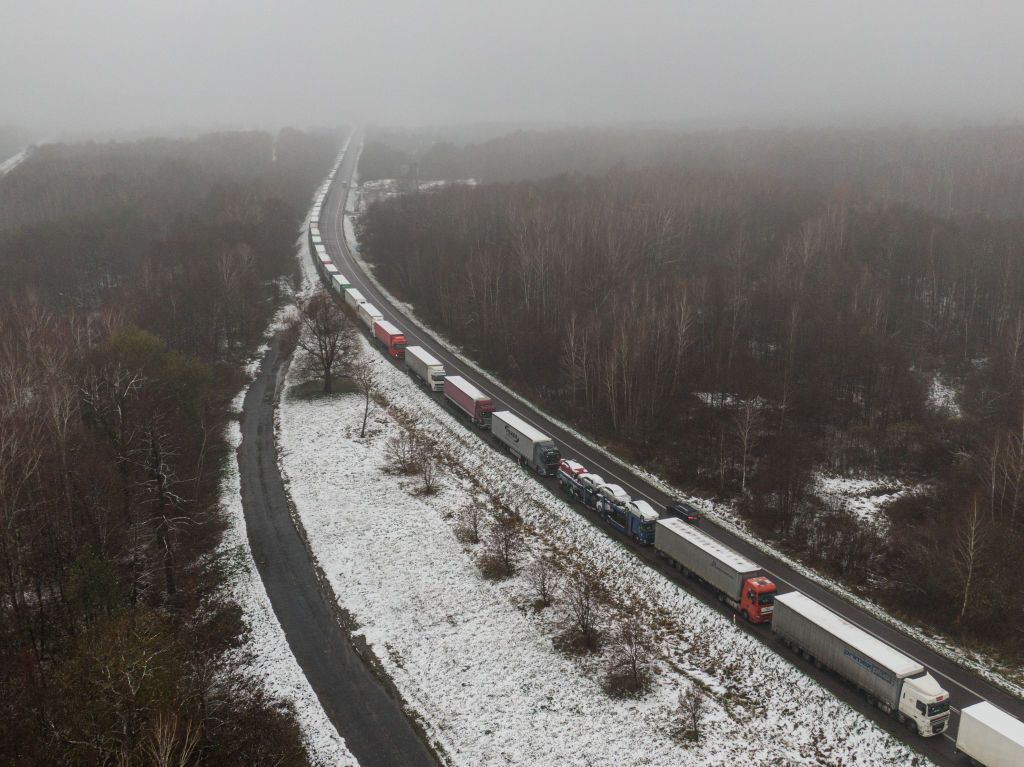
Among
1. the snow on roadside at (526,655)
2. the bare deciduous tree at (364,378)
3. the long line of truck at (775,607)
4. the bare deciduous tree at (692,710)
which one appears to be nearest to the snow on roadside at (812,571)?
the long line of truck at (775,607)

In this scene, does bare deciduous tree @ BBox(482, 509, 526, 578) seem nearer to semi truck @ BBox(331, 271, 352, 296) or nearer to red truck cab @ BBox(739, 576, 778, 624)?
red truck cab @ BBox(739, 576, 778, 624)

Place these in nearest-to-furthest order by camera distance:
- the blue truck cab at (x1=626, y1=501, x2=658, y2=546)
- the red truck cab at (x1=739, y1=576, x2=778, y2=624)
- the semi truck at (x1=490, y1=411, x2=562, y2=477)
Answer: the red truck cab at (x1=739, y1=576, x2=778, y2=624) → the blue truck cab at (x1=626, y1=501, x2=658, y2=546) → the semi truck at (x1=490, y1=411, x2=562, y2=477)

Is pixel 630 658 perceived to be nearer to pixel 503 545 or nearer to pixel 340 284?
pixel 503 545

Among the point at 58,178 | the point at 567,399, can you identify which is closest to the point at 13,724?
the point at 567,399

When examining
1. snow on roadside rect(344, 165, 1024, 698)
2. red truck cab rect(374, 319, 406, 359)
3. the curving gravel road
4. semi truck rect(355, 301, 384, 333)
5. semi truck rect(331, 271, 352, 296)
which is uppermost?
semi truck rect(331, 271, 352, 296)

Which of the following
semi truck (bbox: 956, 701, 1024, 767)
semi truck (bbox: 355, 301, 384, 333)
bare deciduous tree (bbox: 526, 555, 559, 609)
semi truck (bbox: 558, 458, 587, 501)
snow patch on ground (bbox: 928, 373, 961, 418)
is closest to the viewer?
semi truck (bbox: 956, 701, 1024, 767)

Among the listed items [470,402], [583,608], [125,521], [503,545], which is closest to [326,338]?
[470,402]

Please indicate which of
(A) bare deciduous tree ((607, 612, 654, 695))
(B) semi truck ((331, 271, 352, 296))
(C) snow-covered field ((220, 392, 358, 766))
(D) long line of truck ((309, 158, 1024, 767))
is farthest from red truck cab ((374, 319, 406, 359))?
(A) bare deciduous tree ((607, 612, 654, 695))

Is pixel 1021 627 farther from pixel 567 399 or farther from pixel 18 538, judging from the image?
pixel 18 538
